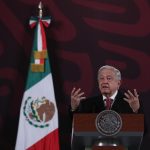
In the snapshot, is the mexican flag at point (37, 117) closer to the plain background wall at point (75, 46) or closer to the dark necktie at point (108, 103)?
the plain background wall at point (75, 46)

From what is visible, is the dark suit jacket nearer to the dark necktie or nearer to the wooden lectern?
the dark necktie

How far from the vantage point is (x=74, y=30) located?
5.36 m

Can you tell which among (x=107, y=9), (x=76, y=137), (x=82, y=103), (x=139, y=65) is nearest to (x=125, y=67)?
(x=139, y=65)

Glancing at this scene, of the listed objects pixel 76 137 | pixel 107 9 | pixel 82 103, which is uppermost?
pixel 107 9

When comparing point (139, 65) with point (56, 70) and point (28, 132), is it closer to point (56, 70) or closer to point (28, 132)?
point (56, 70)

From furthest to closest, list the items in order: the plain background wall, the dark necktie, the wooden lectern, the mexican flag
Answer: the plain background wall
the mexican flag
the dark necktie
the wooden lectern

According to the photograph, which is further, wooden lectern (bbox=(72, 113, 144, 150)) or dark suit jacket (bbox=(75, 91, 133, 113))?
dark suit jacket (bbox=(75, 91, 133, 113))

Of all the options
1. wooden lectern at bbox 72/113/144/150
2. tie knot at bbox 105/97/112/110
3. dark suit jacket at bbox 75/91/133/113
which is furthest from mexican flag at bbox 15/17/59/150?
wooden lectern at bbox 72/113/144/150

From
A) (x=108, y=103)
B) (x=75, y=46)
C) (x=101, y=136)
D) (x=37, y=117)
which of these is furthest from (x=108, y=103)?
(x=75, y=46)

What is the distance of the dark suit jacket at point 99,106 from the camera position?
3.30 meters

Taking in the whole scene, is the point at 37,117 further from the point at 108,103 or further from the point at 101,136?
the point at 101,136

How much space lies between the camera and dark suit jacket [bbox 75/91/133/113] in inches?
130

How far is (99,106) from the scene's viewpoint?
134 inches

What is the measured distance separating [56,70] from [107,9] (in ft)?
3.36
